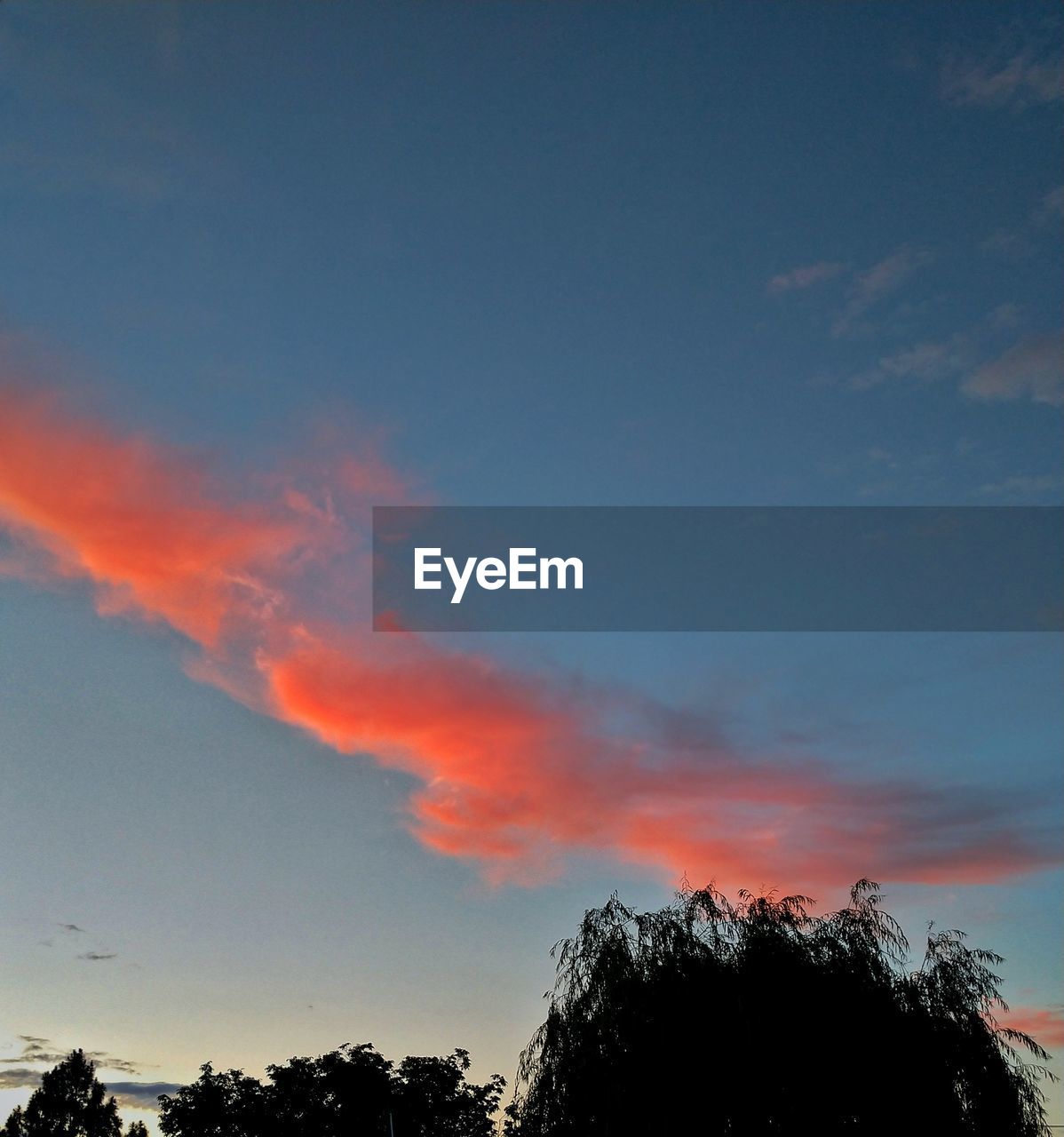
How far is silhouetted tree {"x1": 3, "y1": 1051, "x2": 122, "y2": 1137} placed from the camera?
71188 mm

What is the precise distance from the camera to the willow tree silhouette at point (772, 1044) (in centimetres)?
1823

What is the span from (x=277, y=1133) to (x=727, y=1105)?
43735 mm

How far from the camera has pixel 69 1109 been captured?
2869 inches

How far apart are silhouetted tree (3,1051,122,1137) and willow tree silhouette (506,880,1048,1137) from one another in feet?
216

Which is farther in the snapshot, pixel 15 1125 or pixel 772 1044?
pixel 15 1125

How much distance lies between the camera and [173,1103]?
56844 millimetres

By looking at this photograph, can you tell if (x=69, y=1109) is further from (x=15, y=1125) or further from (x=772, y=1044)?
(x=772, y=1044)

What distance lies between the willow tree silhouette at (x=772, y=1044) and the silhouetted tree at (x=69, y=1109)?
6595 cm

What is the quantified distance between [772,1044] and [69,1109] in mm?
70851

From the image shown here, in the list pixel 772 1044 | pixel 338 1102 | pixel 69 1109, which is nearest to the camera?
pixel 772 1044

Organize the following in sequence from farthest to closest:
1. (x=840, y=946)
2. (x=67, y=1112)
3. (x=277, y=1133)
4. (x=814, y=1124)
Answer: (x=67, y=1112) < (x=277, y=1133) < (x=840, y=946) < (x=814, y=1124)

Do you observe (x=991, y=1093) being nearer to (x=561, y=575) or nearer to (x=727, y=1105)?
(x=727, y=1105)

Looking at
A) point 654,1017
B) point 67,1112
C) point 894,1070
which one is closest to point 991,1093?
point 894,1070

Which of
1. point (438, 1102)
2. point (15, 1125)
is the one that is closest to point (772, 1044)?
point (438, 1102)
